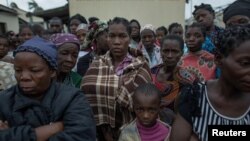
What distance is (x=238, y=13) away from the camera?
10.9ft

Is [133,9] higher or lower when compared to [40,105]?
higher

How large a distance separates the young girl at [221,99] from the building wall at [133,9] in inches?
405

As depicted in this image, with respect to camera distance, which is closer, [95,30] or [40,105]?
[40,105]

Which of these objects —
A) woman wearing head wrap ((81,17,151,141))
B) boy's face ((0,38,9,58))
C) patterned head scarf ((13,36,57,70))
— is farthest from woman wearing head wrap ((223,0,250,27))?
boy's face ((0,38,9,58))

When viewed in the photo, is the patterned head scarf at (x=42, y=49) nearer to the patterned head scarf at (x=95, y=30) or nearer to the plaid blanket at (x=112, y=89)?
the plaid blanket at (x=112, y=89)

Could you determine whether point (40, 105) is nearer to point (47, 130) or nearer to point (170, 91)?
point (47, 130)

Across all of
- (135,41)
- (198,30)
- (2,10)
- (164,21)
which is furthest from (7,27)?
(198,30)

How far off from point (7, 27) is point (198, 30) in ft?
63.7

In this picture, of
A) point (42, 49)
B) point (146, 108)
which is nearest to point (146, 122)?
point (146, 108)

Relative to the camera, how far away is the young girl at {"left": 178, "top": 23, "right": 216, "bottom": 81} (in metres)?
3.37

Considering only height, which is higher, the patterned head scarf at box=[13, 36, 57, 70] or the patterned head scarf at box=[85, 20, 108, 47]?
the patterned head scarf at box=[85, 20, 108, 47]

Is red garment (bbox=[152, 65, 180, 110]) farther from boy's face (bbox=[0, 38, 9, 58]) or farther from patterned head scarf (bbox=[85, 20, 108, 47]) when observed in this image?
boy's face (bbox=[0, 38, 9, 58])

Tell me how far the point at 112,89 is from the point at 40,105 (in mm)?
971

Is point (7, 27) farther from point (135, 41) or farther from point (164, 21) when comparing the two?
point (135, 41)
